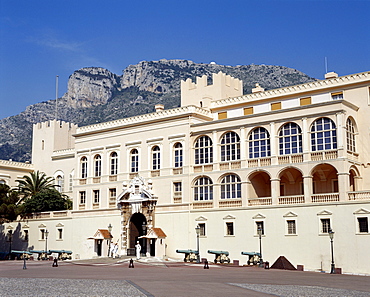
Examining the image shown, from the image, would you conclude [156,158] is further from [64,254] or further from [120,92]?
[120,92]

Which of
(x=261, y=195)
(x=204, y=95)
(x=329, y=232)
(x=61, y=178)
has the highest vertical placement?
(x=204, y=95)

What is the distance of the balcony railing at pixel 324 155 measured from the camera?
1617 inches

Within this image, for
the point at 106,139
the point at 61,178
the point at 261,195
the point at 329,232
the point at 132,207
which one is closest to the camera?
the point at 329,232

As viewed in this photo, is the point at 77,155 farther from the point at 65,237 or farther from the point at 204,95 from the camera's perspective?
the point at 204,95

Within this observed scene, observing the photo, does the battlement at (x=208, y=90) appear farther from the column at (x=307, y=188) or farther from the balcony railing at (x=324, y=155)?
the column at (x=307, y=188)

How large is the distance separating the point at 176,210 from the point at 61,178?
24.2 metres

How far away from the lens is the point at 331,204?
4028cm

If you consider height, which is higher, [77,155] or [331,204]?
[77,155]

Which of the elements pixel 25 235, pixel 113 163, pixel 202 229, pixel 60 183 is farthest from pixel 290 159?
pixel 60 183

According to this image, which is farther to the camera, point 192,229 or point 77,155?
point 77,155

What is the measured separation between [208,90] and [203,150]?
27.0 feet

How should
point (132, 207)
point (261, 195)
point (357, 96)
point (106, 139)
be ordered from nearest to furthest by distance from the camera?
point (357, 96) → point (261, 195) → point (132, 207) → point (106, 139)

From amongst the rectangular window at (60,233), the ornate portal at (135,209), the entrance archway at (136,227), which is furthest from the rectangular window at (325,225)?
the rectangular window at (60,233)

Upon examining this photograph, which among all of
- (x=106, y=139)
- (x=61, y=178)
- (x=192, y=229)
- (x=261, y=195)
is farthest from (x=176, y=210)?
(x=61, y=178)
